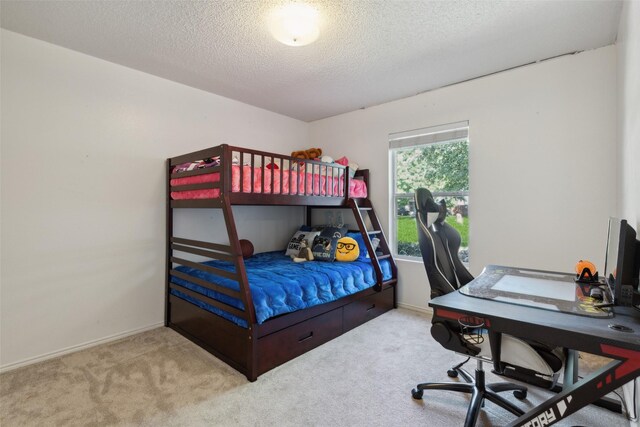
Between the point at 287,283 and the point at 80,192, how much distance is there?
189 cm

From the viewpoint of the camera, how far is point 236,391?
6.38 feet

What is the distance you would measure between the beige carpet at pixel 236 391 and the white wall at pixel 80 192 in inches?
13.7

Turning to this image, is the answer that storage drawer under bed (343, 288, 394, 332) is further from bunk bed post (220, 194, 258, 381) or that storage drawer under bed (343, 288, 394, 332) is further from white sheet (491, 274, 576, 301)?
white sheet (491, 274, 576, 301)

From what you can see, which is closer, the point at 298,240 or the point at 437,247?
the point at 437,247

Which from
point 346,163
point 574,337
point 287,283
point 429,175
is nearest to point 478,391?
point 574,337

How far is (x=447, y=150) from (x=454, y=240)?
5.28ft

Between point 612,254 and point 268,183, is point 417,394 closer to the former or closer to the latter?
point 612,254

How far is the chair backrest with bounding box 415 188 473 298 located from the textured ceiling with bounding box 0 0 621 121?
1.21 meters

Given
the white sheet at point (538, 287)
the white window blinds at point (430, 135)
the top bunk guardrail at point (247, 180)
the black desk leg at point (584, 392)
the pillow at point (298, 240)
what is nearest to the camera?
the black desk leg at point (584, 392)

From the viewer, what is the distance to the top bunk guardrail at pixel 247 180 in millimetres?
2340

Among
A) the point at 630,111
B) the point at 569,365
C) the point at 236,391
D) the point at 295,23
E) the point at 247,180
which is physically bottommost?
the point at 236,391

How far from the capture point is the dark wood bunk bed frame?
215 cm

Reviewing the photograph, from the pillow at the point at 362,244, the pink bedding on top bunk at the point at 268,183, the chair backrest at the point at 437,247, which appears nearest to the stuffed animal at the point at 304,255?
the pillow at the point at 362,244

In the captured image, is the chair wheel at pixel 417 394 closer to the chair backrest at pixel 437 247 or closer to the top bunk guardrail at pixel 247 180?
the chair backrest at pixel 437 247
